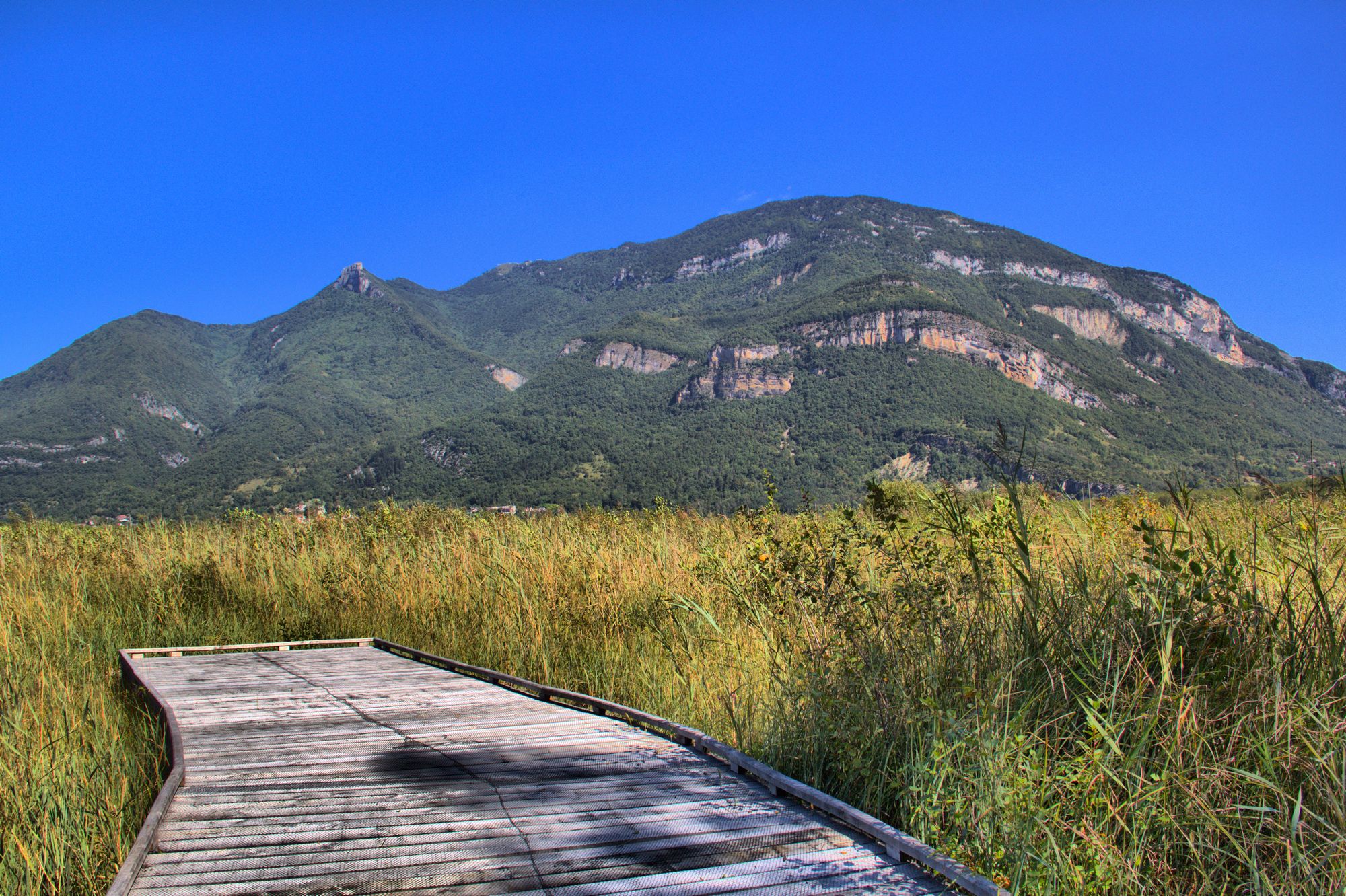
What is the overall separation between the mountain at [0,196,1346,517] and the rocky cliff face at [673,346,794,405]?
0.41m

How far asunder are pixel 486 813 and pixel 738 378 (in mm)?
130845

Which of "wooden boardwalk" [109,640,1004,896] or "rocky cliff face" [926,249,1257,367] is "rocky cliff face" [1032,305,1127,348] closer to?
"rocky cliff face" [926,249,1257,367]

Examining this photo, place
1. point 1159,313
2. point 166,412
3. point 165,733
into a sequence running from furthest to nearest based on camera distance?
point 1159,313 → point 166,412 → point 165,733

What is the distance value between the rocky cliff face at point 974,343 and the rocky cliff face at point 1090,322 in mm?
48372

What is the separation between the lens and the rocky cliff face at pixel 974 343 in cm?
12069

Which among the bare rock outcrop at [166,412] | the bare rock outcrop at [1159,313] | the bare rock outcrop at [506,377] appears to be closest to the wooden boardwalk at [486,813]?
the bare rock outcrop at [166,412]

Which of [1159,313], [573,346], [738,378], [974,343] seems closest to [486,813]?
[738,378]

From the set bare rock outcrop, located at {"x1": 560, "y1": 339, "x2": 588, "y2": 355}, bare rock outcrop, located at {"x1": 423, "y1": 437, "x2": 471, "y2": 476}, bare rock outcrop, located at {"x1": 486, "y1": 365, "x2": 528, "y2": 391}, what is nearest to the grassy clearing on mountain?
bare rock outcrop, located at {"x1": 423, "y1": 437, "x2": 471, "y2": 476}

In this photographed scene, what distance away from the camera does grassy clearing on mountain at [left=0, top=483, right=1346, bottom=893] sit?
2.04m

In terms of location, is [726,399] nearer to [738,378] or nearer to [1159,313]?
[738,378]

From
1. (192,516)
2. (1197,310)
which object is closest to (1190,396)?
(1197,310)

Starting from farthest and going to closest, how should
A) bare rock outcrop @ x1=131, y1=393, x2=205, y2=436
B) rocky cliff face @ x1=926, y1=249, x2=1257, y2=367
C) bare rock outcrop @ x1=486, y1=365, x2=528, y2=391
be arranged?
bare rock outcrop @ x1=486, y1=365, x2=528, y2=391
rocky cliff face @ x1=926, y1=249, x2=1257, y2=367
bare rock outcrop @ x1=131, y1=393, x2=205, y2=436

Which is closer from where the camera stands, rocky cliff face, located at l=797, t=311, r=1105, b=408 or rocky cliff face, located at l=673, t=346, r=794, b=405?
rocky cliff face, located at l=797, t=311, r=1105, b=408

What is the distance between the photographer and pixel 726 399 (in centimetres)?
12988
